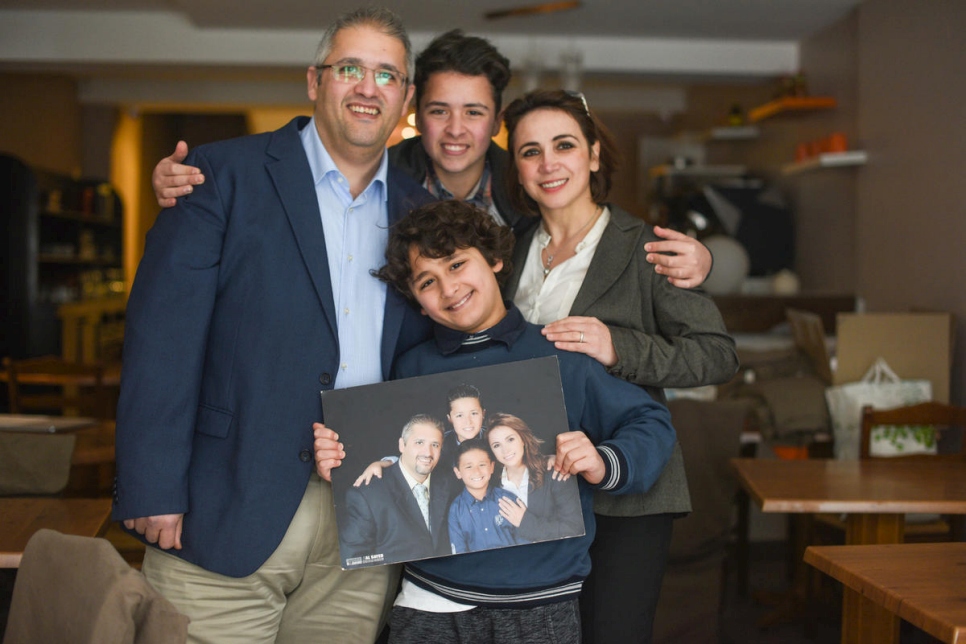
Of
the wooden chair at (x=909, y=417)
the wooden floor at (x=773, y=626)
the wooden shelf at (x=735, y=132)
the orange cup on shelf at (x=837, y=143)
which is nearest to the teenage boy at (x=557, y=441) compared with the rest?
the wooden floor at (x=773, y=626)

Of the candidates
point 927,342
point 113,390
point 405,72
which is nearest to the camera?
point 405,72

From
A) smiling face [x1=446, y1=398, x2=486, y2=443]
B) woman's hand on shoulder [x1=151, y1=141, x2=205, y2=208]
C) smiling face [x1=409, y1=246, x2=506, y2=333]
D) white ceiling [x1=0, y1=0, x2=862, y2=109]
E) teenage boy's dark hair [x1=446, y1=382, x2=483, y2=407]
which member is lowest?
smiling face [x1=446, y1=398, x2=486, y2=443]

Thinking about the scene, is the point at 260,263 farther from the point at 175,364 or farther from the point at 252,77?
the point at 252,77

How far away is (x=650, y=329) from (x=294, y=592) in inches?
37.8

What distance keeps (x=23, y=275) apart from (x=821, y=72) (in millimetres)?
6639

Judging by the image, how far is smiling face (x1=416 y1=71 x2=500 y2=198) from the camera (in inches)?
86.4

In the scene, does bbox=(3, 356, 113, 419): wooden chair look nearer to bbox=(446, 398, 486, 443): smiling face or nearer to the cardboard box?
bbox=(446, 398, 486, 443): smiling face

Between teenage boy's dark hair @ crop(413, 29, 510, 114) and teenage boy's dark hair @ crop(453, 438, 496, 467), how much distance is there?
974 millimetres

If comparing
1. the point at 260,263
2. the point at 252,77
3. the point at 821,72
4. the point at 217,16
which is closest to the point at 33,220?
the point at 252,77

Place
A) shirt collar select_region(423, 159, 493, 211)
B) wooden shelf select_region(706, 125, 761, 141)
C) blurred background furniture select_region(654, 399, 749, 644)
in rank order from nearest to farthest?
1. shirt collar select_region(423, 159, 493, 211)
2. blurred background furniture select_region(654, 399, 749, 644)
3. wooden shelf select_region(706, 125, 761, 141)

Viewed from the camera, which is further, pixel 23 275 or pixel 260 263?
pixel 23 275

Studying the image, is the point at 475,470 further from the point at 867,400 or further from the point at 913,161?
the point at 913,161

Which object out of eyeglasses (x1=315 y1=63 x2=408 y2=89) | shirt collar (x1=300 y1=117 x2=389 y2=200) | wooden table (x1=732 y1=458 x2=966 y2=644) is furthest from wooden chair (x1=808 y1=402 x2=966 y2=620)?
eyeglasses (x1=315 y1=63 x2=408 y2=89)

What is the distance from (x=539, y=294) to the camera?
2.08m
